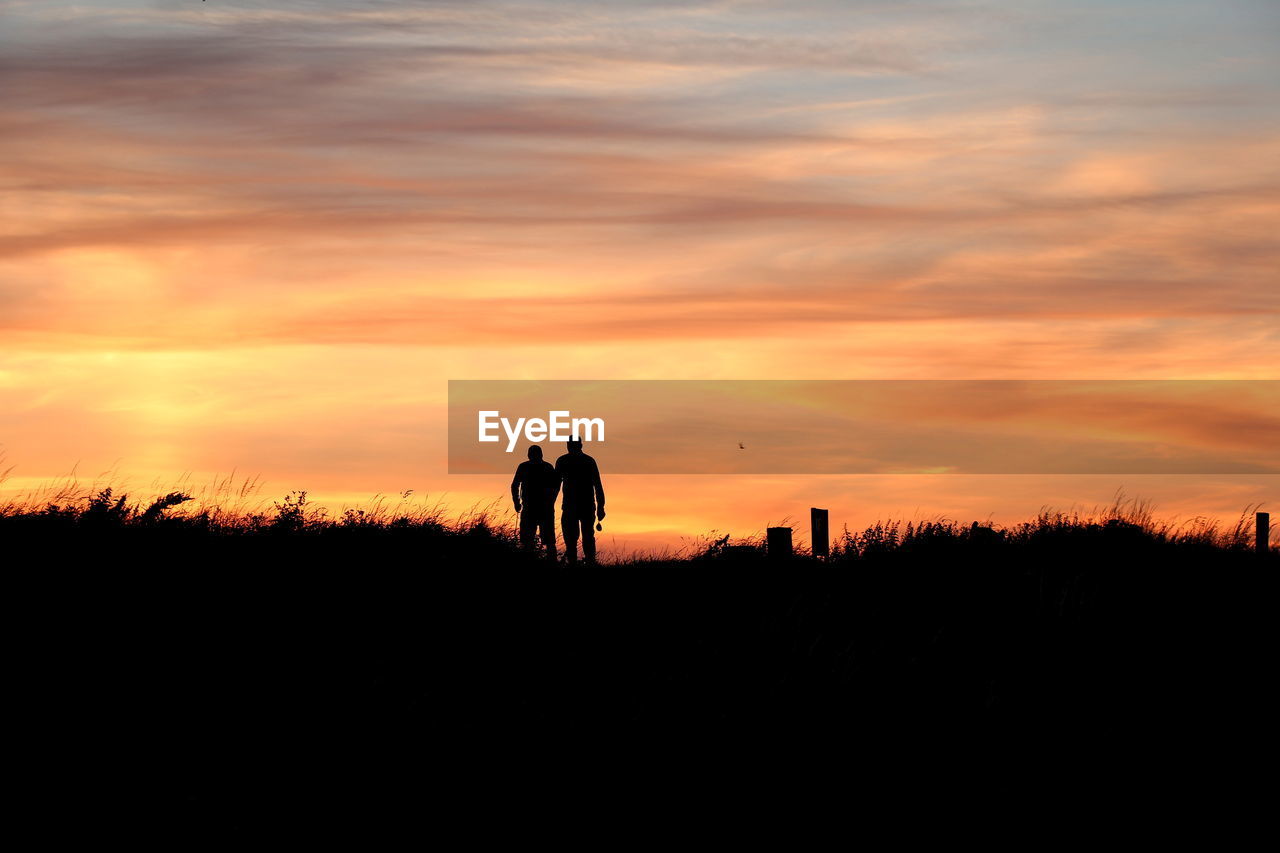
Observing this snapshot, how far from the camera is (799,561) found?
19.1 m

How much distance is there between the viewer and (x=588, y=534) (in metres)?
21.3

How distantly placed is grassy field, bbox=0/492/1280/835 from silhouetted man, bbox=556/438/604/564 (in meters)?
2.95

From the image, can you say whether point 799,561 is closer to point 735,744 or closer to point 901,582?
point 901,582

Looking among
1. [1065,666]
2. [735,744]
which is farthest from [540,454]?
[735,744]

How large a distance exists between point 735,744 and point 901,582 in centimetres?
829

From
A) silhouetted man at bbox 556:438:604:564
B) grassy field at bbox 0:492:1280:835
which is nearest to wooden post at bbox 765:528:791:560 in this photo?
grassy field at bbox 0:492:1280:835

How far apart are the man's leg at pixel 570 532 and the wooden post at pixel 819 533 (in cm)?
402

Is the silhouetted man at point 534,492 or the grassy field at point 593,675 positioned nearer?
the grassy field at point 593,675

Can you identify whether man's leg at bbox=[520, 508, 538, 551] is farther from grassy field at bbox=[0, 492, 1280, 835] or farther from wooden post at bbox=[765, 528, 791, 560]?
wooden post at bbox=[765, 528, 791, 560]

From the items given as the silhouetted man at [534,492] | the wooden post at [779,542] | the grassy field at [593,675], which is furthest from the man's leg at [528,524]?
the wooden post at [779,542]

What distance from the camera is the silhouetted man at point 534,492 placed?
2092 cm

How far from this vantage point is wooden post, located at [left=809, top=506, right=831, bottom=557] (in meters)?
20.8

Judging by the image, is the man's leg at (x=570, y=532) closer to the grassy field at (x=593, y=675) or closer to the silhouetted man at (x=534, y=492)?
the silhouetted man at (x=534, y=492)

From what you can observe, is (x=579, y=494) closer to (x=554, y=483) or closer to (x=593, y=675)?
(x=554, y=483)
